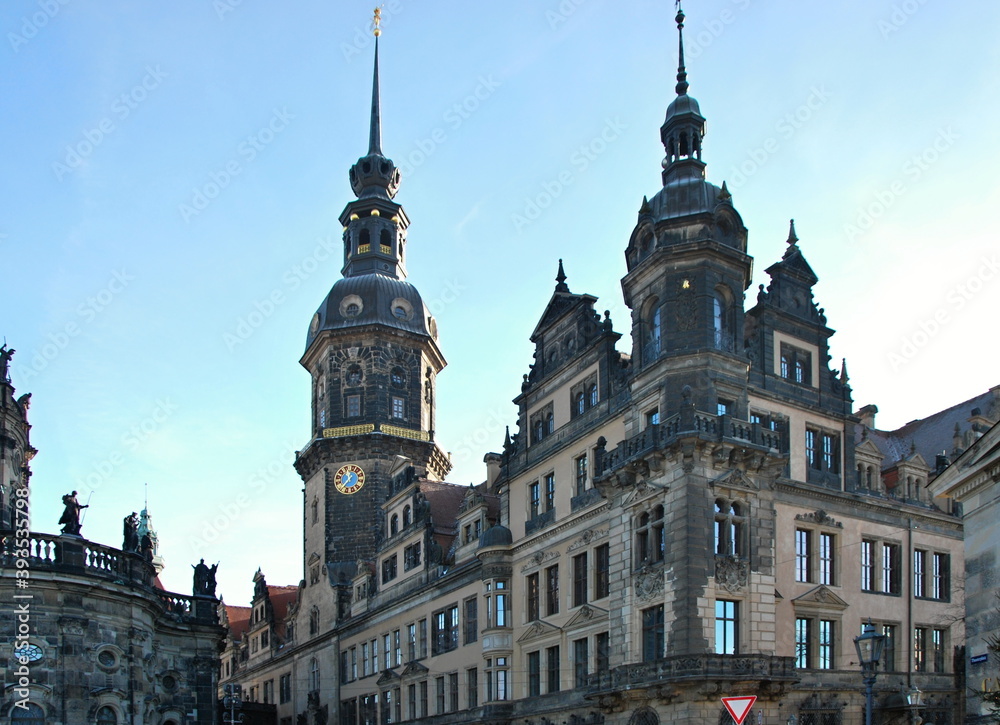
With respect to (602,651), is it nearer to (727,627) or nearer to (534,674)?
(534,674)

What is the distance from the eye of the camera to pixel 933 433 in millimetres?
51281

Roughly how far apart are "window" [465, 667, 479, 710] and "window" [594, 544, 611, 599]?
989 cm

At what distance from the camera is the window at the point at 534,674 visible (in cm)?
4412

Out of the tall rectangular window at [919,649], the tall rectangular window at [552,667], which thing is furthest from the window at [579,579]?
the tall rectangular window at [919,649]

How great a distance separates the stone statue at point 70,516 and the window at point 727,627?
839 inches

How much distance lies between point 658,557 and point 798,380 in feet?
29.1

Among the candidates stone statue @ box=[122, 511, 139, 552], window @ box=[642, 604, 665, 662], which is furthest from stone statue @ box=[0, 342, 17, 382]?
window @ box=[642, 604, 665, 662]

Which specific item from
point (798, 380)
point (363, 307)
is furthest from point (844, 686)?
point (363, 307)

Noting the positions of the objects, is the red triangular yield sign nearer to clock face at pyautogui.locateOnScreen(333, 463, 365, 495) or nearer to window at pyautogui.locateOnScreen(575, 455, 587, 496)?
window at pyautogui.locateOnScreen(575, 455, 587, 496)

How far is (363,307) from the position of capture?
7031 cm

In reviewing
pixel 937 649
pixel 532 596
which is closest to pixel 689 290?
pixel 532 596

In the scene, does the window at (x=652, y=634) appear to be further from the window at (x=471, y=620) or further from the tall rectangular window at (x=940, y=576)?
the window at (x=471, y=620)

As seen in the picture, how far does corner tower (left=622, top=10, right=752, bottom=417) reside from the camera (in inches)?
1512

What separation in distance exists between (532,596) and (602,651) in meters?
6.01
